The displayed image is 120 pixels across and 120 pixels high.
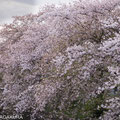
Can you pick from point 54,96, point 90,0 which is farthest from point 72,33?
point 54,96

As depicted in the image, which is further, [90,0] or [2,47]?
[2,47]

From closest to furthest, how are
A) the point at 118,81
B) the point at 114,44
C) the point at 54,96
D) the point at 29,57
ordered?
the point at 118,81, the point at 114,44, the point at 54,96, the point at 29,57

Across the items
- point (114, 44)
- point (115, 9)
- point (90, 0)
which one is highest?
point (90, 0)

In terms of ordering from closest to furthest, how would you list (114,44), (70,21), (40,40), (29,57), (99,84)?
(114,44) → (99,84) → (70,21) → (29,57) → (40,40)

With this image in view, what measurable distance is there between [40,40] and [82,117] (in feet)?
23.0

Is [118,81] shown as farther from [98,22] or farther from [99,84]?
[98,22]

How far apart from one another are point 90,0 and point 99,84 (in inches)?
190

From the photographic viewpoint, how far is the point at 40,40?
16.8m

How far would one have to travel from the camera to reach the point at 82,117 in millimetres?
11352

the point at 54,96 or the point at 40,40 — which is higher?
the point at 40,40

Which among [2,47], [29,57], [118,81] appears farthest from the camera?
[2,47]

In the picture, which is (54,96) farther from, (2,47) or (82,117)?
(2,47)


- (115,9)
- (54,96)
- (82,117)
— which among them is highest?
(115,9)

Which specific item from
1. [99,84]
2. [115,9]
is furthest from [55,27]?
[99,84]
